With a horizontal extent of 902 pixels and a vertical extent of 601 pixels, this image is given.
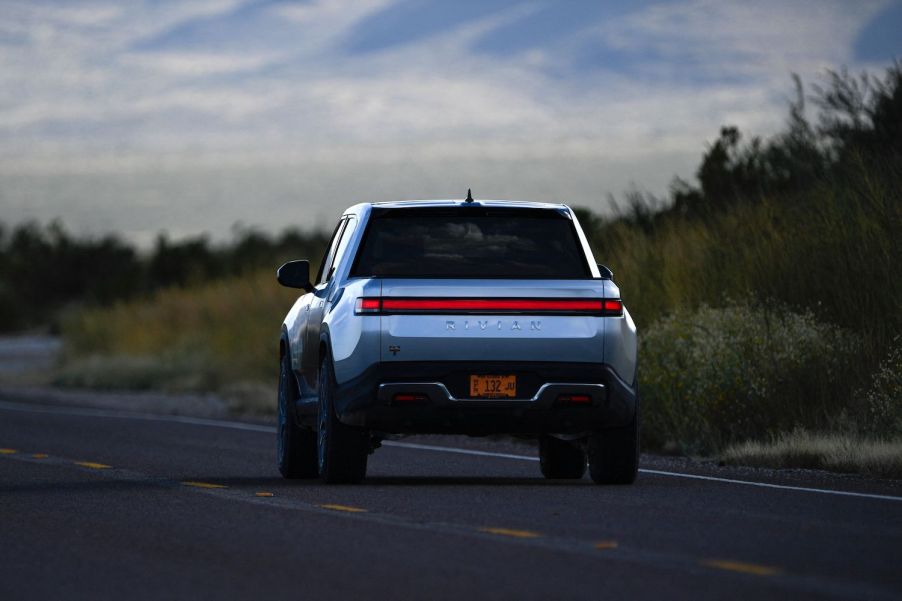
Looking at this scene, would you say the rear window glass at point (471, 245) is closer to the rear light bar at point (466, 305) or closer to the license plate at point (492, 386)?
the rear light bar at point (466, 305)

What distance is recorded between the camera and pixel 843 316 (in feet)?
64.8

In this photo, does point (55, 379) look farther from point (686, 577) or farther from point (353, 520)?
point (686, 577)

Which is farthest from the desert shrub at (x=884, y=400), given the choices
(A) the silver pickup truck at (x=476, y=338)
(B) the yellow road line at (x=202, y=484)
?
(B) the yellow road line at (x=202, y=484)

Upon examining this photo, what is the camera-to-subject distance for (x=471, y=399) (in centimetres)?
1355

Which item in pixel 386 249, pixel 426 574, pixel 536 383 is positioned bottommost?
pixel 426 574

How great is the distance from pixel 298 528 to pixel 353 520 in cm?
46

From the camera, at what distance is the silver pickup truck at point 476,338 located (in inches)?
532

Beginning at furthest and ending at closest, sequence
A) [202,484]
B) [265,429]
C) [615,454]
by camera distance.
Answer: [265,429] → [202,484] → [615,454]

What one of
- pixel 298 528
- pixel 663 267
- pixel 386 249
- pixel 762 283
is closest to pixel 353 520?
pixel 298 528

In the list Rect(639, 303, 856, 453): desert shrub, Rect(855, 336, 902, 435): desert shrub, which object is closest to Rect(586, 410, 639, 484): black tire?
Rect(855, 336, 902, 435): desert shrub

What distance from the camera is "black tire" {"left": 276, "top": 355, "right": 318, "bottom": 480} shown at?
1576 centimetres

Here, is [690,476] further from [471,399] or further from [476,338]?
[476,338]

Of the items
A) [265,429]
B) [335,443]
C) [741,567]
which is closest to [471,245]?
[335,443]

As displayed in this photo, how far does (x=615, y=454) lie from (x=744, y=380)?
207 inches
